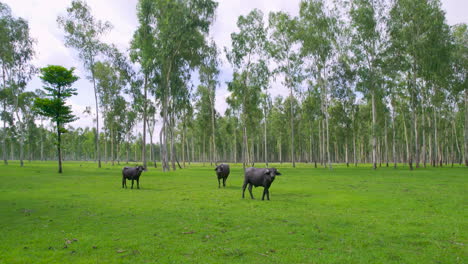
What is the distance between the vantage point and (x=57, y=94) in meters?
37.3

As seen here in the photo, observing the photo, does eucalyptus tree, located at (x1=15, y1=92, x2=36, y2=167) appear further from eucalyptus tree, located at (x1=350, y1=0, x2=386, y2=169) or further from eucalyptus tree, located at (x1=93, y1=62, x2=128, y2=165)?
eucalyptus tree, located at (x1=350, y1=0, x2=386, y2=169)

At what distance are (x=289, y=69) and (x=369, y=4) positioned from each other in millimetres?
16914

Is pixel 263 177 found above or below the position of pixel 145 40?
below

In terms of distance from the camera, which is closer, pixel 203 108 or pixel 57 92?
pixel 57 92

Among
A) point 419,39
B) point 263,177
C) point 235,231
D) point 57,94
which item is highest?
point 419,39

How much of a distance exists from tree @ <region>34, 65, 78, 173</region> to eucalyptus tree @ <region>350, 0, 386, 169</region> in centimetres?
4277

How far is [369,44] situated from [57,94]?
4729 centimetres

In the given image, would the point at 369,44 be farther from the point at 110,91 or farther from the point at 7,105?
the point at 7,105

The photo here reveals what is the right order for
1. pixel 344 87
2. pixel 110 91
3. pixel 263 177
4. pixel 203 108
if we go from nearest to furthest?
pixel 263 177 < pixel 344 87 < pixel 110 91 < pixel 203 108

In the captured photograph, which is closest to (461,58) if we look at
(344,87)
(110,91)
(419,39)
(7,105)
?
(419,39)

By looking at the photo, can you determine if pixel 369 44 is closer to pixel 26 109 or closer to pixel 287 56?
pixel 287 56

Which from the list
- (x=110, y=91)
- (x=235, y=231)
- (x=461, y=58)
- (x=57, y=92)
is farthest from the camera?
(x=110, y=91)

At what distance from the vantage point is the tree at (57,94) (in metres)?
36.4

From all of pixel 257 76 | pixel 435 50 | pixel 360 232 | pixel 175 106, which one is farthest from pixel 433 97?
pixel 360 232
